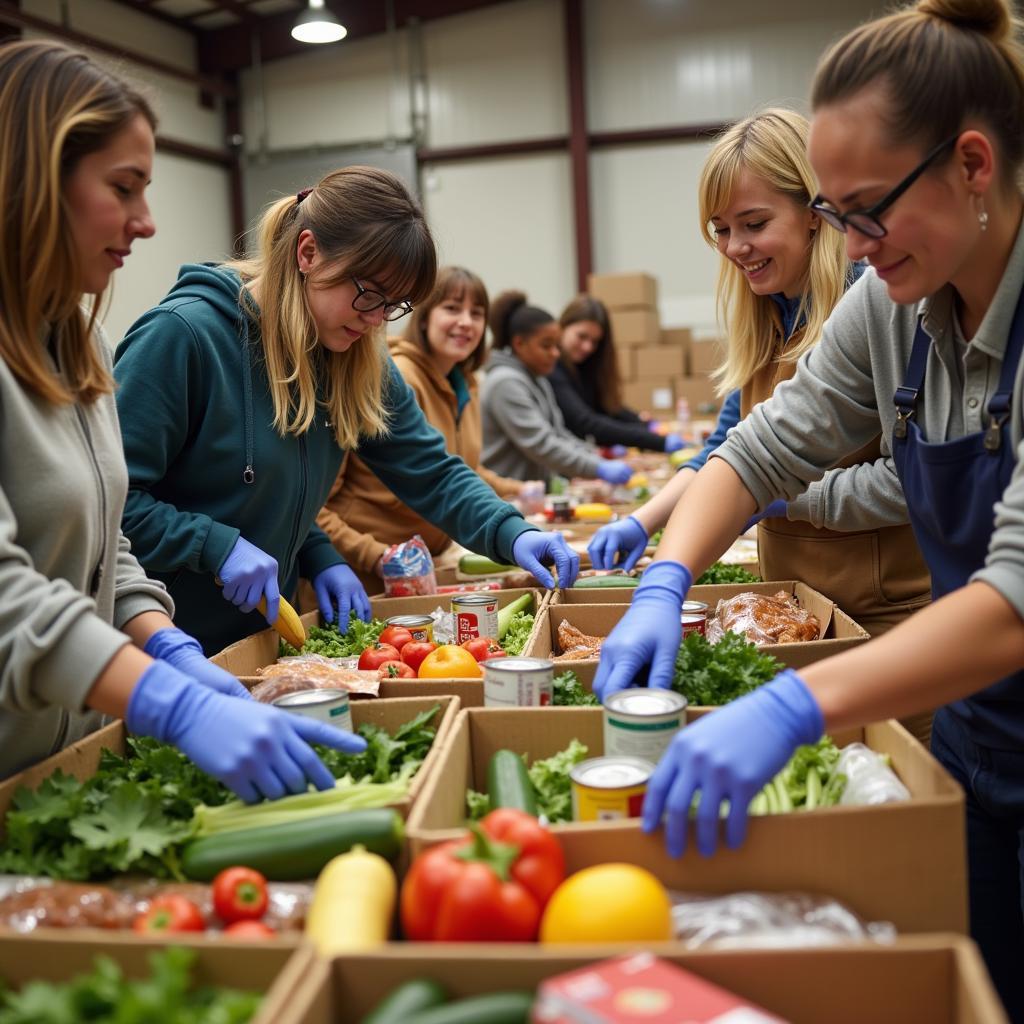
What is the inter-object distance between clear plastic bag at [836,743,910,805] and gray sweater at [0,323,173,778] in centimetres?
124

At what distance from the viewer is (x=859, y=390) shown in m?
2.25

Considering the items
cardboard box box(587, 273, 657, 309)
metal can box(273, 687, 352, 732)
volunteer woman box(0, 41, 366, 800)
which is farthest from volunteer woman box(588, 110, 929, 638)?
cardboard box box(587, 273, 657, 309)

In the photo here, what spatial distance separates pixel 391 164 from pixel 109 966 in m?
13.2

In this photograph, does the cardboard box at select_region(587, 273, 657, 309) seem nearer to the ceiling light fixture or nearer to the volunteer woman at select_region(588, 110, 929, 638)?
the ceiling light fixture

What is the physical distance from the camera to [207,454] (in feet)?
9.09

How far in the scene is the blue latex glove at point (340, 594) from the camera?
10.7 ft

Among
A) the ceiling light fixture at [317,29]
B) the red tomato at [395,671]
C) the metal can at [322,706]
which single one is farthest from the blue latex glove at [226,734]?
the ceiling light fixture at [317,29]

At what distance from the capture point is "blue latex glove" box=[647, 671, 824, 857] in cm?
151

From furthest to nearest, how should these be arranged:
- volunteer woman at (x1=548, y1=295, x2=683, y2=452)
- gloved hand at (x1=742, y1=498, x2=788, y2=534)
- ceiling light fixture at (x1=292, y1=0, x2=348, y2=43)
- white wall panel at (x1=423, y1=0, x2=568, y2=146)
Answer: white wall panel at (x1=423, y1=0, x2=568, y2=146)
volunteer woman at (x1=548, y1=295, x2=683, y2=452)
ceiling light fixture at (x1=292, y1=0, x2=348, y2=43)
gloved hand at (x1=742, y1=498, x2=788, y2=534)

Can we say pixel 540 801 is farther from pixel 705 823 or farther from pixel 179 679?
pixel 179 679

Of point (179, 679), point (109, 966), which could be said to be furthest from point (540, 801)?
point (109, 966)

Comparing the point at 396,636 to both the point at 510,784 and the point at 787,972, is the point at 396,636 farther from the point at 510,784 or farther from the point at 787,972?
the point at 787,972

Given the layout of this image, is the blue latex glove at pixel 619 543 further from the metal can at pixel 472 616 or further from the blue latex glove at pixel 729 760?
the blue latex glove at pixel 729 760

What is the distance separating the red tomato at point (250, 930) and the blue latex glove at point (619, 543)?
6.60 ft
